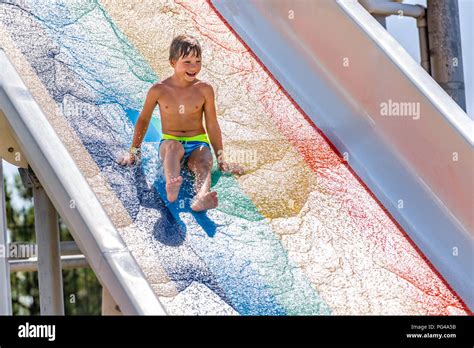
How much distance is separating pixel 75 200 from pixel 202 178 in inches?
20.5

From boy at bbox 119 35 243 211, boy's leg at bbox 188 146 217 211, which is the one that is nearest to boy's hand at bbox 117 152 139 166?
boy at bbox 119 35 243 211

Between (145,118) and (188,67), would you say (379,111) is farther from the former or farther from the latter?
(145,118)

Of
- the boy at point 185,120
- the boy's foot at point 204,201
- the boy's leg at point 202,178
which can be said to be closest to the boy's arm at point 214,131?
the boy at point 185,120

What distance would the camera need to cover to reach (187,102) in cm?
320

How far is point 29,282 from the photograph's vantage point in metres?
12.0

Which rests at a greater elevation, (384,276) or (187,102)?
(187,102)

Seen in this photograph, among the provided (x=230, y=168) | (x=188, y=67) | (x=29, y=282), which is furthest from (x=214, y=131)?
(x=29, y=282)

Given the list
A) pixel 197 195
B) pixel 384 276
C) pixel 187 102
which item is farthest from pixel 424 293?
pixel 187 102

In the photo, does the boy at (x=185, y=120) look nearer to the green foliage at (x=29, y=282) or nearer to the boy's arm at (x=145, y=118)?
the boy's arm at (x=145, y=118)

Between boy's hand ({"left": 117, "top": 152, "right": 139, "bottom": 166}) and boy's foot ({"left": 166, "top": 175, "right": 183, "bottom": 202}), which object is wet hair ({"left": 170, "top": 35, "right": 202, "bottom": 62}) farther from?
boy's foot ({"left": 166, "top": 175, "right": 183, "bottom": 202})

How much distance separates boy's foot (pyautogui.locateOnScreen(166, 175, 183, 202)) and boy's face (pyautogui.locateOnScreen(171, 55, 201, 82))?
454 mm

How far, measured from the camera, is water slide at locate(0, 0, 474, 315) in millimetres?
2766
